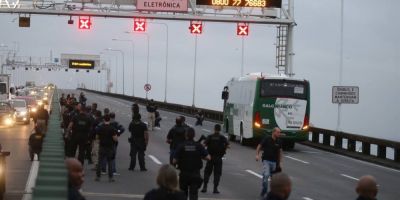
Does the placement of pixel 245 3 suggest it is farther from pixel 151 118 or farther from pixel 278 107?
pixel 278 107

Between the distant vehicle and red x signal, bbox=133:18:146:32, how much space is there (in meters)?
8.98

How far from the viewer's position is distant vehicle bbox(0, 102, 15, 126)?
46.1 meters

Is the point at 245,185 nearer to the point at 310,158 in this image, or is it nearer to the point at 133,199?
the point at 133,199

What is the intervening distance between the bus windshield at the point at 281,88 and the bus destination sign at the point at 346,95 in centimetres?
394

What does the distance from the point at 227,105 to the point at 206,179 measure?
2233 cm

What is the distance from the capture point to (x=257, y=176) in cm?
2402

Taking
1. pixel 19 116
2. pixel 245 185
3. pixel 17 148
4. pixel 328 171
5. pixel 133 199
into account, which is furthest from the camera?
pixel 19 116

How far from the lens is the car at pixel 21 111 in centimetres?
4944

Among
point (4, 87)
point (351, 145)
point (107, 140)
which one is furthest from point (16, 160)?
point (4, 87)

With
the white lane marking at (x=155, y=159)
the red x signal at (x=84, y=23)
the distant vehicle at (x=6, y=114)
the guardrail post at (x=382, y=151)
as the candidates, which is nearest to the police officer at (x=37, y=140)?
the white lane marking at (x=155, y=159)

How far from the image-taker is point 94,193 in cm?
1823

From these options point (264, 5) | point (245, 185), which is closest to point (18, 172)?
point (245, 185)

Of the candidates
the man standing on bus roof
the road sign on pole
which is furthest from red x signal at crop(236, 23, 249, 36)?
the road sign on pole

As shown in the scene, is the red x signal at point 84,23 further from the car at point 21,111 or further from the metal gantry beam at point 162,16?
the car at point 21,111
